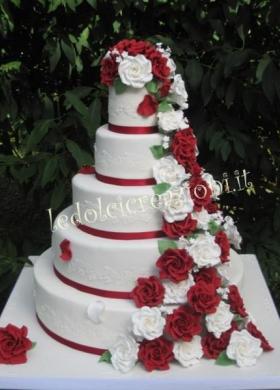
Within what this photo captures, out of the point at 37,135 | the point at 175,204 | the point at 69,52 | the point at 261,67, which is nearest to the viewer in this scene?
the point at 175,204

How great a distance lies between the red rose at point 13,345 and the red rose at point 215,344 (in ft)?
2.17

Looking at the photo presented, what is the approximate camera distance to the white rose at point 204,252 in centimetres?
243

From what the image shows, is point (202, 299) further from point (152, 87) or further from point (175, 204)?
point (152, 87)

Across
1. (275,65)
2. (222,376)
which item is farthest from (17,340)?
(275,65)

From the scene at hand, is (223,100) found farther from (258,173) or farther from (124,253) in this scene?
(124,253)

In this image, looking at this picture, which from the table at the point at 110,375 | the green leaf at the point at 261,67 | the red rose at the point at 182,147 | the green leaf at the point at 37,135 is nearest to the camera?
the table at the point at 110,375

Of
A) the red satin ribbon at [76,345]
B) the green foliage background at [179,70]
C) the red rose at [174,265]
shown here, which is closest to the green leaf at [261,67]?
the green foliage background at [179,70]

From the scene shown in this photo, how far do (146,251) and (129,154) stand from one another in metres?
0.37

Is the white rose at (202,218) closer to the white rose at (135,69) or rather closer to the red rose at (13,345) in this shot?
the white rose at (135,69)

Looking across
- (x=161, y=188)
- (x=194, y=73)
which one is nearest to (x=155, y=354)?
(x=161, y=188)

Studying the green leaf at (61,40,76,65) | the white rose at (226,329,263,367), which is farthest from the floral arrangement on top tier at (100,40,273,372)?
the green leaf at (61,40,76,65)

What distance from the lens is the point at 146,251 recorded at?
2.45 m

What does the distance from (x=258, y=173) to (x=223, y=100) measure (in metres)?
0.50

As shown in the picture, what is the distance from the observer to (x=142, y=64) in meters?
2.45
